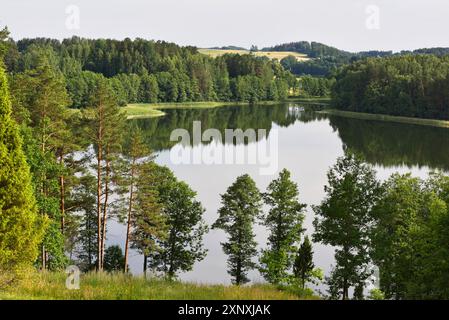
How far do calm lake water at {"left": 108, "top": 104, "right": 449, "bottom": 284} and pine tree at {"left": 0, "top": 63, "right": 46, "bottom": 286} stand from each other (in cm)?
1416

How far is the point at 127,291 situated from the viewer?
1591 cm

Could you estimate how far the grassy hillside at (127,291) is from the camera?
1509cm

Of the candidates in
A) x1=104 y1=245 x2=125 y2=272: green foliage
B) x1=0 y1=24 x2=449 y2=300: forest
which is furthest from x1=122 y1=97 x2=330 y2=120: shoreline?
x1=104 y1=245 x2=125 y2=272: green foliage

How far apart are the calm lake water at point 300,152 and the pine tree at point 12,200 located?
14.2 metres

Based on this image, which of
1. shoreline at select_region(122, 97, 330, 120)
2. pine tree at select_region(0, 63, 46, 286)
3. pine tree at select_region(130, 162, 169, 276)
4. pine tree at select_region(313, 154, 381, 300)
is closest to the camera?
pine tree at select_region(0, 63, 46, 286)

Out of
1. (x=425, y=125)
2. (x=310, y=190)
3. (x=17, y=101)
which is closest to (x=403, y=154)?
(x=310, y=190)

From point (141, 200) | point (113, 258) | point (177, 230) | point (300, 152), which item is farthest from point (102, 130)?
point (300, 152)

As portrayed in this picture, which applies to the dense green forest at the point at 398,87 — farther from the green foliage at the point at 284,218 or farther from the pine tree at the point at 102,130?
the pine tree at the point at 102,130

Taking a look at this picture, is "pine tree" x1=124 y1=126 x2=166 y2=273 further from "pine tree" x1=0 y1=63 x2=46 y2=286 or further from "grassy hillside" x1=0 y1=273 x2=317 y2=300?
"pine tree" x1=0 y1=63 x2=46 y2=286

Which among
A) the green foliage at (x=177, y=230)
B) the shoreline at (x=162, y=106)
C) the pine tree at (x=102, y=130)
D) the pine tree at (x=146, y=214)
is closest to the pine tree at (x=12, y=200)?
the pine tree at (x=102, y=130)

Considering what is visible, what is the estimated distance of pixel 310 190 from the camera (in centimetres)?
5138

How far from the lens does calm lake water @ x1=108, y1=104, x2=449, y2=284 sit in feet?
127
